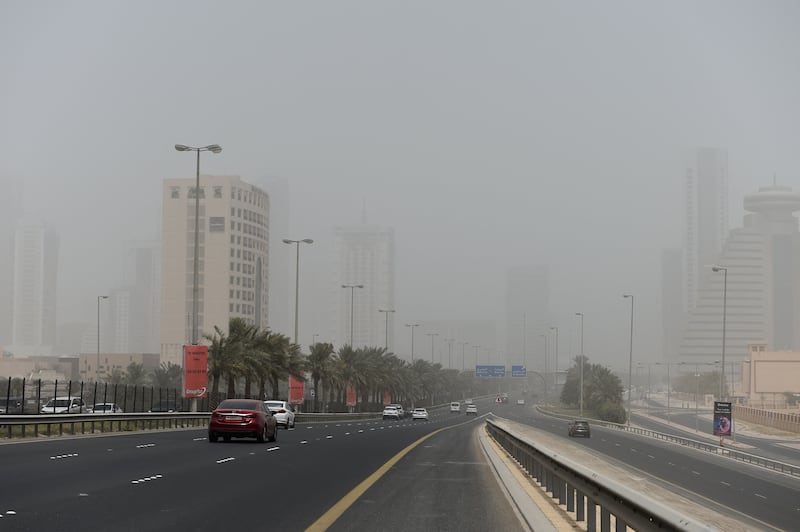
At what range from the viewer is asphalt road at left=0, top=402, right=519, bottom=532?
1396 centimetres

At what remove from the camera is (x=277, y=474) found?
22.4 meters

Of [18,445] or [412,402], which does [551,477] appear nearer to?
[18,445]

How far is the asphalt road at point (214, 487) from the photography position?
1396cm

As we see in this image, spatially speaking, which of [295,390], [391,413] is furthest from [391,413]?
[295,390]

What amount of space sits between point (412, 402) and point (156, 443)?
5818 inches

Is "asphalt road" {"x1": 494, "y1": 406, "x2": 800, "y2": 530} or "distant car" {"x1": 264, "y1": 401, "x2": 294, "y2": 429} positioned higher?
"distant car" {"x1": 264, "y1": 401, "x2": 294, "y2": 429}

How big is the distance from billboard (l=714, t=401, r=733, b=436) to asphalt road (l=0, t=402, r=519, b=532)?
2269 inches

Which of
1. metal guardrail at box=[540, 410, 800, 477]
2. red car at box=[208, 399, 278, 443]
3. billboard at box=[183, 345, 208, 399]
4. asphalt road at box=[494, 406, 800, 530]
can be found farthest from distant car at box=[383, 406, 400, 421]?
red car at box=[208, 399, 278, 443]

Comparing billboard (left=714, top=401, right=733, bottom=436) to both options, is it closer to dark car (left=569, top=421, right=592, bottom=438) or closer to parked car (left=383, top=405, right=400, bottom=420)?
dark car (left=569, top=421, right=592, bottom=438)

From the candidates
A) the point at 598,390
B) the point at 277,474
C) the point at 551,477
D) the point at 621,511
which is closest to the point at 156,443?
the point at 277,474

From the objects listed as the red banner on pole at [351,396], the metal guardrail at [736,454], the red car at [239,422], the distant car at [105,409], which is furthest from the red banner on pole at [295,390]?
the red car at [239,422]

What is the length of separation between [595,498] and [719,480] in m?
51.7

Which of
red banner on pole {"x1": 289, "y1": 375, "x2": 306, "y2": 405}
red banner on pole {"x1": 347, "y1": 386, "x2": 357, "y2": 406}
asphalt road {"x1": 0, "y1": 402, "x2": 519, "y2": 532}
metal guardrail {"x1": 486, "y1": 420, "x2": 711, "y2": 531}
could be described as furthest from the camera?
red banner on pole {"x1": 347, "y1": 386, "x2": 357, "y2": 406}

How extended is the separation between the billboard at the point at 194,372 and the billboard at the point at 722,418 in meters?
44.9
